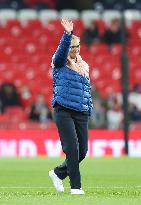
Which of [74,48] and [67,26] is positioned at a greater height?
[67,26]

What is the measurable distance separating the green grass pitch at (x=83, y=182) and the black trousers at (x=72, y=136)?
32 cm

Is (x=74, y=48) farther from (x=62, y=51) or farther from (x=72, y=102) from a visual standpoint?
(x=72, y=102)

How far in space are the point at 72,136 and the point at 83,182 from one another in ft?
10.6

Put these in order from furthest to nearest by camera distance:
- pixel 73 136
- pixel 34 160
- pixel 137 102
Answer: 1. pixel 137 102
2. pixel 34 160
3. pixel 73 136

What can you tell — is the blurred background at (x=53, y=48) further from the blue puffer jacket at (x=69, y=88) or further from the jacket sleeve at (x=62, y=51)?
the jacket sleeve at (x=62, y=51)

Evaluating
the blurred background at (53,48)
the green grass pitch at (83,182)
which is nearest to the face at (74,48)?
the green grass pitch at (83,182)

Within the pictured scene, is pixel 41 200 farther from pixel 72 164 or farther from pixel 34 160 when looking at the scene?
pixel 34 160

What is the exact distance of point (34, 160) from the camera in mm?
23531

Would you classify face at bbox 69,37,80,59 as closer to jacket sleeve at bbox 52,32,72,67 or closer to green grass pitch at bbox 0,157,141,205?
jacket sleeve at bbox 52,32,72,67

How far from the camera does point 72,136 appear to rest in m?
A: 14.3

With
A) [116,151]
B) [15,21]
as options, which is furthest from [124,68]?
[15,21]

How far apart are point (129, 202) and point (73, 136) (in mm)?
1657

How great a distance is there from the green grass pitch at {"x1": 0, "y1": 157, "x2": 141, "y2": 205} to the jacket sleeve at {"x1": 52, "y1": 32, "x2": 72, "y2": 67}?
1.73 m

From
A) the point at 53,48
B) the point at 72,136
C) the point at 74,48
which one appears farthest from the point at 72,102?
the point at 53,48
